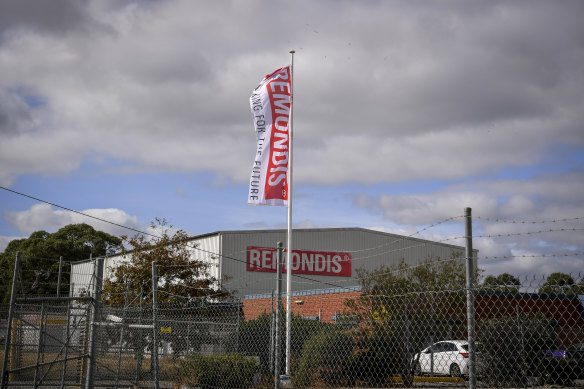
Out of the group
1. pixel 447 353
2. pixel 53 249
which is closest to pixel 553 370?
pixel 447 353

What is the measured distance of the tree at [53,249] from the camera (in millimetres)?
56844

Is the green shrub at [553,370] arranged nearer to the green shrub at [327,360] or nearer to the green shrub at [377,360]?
the green shrub at [377,360]

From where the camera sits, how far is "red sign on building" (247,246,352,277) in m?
37.7

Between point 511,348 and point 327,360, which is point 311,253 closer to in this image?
point 327,360

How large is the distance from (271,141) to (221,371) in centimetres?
839

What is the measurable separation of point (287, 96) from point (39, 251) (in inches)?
1912

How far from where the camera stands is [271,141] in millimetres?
17656

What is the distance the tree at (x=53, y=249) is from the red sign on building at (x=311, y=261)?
2234cm

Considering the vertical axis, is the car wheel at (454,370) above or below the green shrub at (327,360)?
below

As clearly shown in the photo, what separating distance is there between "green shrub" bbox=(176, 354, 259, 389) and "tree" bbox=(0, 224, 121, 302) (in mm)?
46674

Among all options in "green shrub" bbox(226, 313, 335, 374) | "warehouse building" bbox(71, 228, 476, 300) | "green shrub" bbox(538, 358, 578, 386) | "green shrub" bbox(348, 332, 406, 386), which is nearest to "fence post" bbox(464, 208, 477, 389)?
"green shrub" bbox(348, 332, 406, 386)

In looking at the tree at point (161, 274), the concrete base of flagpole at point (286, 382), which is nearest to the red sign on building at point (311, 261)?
the tree at point (161, 274)

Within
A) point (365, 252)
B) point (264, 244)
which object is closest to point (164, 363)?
point (264, 244)

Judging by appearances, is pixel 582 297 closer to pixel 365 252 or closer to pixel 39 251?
pixel 365 252
